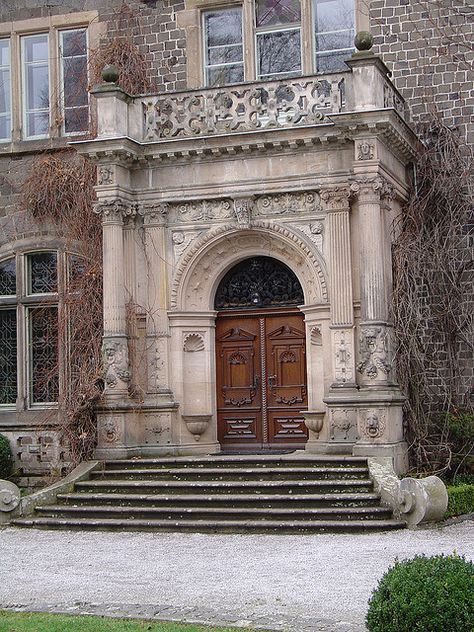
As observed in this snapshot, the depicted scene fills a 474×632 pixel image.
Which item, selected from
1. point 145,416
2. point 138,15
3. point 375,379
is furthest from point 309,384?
point 138,15

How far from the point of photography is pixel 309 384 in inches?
627

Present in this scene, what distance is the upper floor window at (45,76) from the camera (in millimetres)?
18938

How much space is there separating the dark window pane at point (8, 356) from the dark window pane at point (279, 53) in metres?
6.04

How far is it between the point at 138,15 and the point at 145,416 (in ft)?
23.1

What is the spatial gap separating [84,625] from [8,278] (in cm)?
1159

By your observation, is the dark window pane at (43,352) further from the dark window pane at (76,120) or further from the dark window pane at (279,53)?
the dark window pane at (279,53)

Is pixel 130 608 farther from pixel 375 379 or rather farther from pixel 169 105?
pixel 169 105

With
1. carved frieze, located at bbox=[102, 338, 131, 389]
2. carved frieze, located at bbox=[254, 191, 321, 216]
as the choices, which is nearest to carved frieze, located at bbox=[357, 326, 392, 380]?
carved frieze, located at bbox=[254, 191, 321, 216]

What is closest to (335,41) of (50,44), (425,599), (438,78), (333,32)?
(333,32)

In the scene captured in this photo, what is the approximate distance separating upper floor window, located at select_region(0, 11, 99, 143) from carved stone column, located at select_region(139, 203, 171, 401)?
3450mm

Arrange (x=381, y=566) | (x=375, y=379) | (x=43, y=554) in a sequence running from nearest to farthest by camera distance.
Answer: (x=381, y=566) → (x=43, y=554) → (x=375, y=379)

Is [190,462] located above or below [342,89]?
below

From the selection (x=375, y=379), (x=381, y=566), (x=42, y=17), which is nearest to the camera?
(x=381, y=566)

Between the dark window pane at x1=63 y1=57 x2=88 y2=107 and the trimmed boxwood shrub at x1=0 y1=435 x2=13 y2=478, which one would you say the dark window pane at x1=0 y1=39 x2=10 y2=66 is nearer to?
the dark window pane at x1=63 y1=57 x2=88 y2=107
